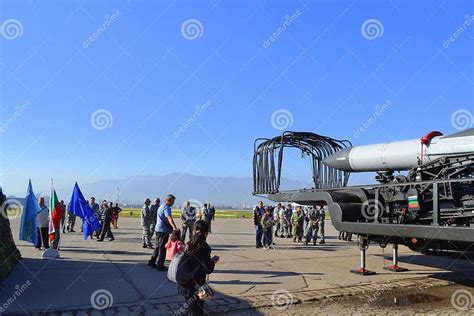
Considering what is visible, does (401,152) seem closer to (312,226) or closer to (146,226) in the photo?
(312,226)

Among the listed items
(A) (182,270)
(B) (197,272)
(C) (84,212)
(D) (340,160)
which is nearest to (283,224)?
(D) (340,160)

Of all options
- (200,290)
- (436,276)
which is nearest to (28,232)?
(200,290)

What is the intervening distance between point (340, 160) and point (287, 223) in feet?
25.4

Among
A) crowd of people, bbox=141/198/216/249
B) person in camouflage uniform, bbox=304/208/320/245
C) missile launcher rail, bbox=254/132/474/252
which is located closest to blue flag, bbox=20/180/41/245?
crowd of people, bbox=141/198/216/249

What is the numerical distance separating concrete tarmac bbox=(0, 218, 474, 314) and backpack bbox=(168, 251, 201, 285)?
6.47 ft

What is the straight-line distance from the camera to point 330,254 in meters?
11.9

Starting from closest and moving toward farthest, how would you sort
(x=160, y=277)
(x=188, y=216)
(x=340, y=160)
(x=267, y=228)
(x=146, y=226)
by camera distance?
(x=160, y=277)
(x=340, y=160)
(x=146, y=226)
(x=267, y=228)
(x=188, y=216)

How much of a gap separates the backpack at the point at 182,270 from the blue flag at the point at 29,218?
364 inches

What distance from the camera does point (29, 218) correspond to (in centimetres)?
1160

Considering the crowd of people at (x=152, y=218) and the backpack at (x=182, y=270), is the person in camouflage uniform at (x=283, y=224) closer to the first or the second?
the crowd of people at (x=152, y=218)

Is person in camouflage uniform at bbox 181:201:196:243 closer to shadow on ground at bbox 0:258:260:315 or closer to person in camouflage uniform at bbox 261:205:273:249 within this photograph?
person in camouflage uniform at bbox 261:205:273:249

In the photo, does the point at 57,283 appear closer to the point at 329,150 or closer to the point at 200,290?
the point at 200,290

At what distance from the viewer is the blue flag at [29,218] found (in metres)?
11.5

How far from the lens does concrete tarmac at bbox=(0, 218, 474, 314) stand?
6039mm
